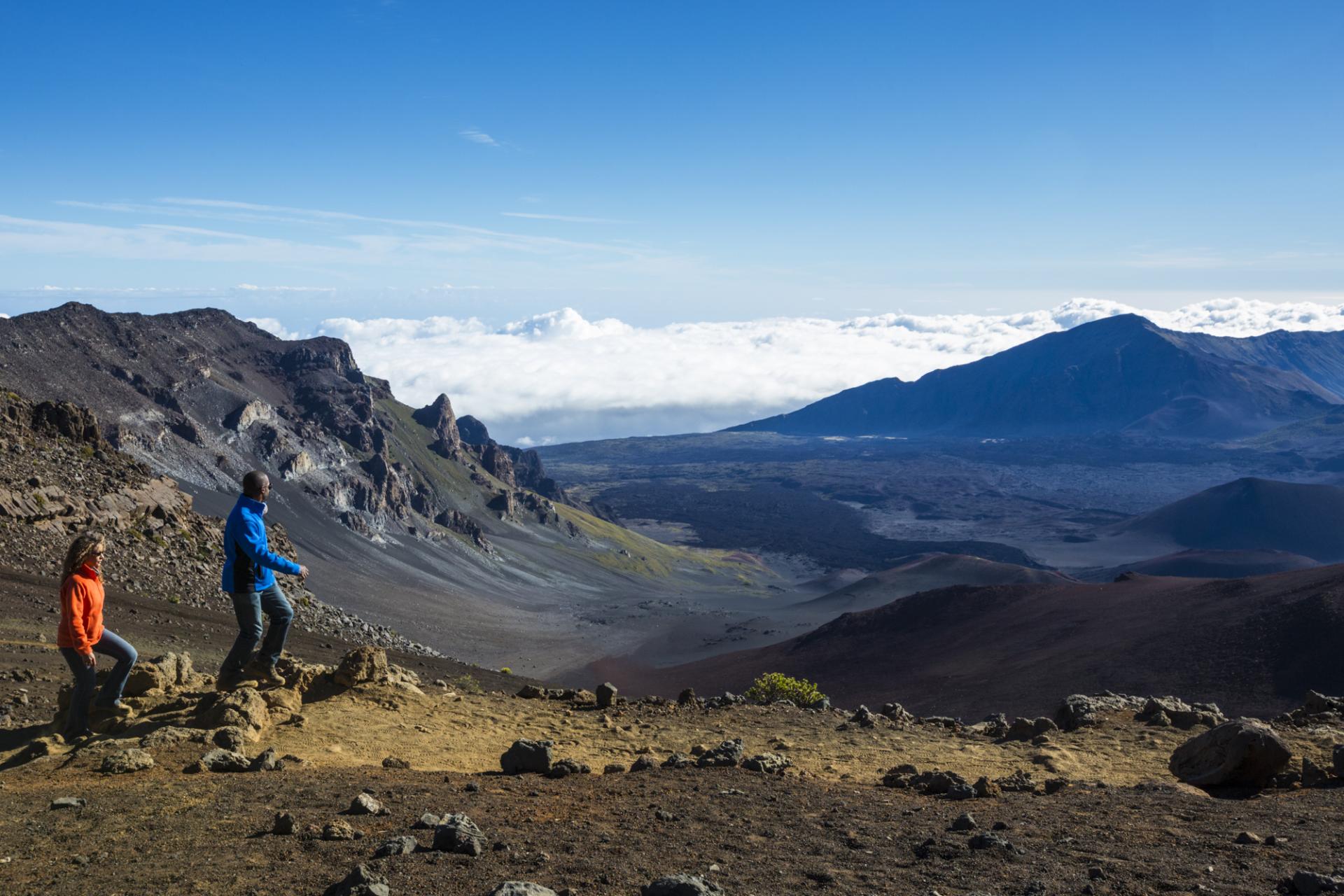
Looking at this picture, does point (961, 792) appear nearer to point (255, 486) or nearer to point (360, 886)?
point (360, 886)

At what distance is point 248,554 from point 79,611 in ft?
5.30

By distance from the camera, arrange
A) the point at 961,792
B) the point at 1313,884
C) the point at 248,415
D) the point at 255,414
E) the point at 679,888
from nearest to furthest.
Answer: the point at 679,888, the point at 1313,884, the point at 961,792, the point at 248,415, the point at 255,414

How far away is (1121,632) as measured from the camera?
4341 centimetres

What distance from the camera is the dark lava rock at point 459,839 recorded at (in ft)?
22.0

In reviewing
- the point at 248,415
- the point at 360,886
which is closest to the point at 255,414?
the point at 248,415

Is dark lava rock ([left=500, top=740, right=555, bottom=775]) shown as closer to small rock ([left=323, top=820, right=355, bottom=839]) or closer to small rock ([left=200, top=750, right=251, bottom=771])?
small rock ([left=200, top=750, right=251, bottom=771])

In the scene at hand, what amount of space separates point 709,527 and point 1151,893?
165 meters

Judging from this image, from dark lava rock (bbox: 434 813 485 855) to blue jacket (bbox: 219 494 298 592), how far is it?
3.88 meters

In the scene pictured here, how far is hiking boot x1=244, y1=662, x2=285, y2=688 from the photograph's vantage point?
10.9 metres

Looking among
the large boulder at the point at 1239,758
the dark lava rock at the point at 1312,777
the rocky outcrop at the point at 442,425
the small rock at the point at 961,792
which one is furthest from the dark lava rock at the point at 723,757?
the rocky outcrop at the point at 442,425

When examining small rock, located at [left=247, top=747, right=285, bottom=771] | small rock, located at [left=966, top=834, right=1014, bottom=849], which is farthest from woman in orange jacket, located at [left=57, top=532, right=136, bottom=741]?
small rock, located at [left=966, top=834, right=1014, bottom=849]

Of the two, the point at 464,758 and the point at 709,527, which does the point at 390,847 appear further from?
the point at 709,527

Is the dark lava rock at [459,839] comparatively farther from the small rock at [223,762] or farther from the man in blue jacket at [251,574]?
the man in blue jacket at [251,574]

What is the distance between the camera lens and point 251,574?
9938 mm
